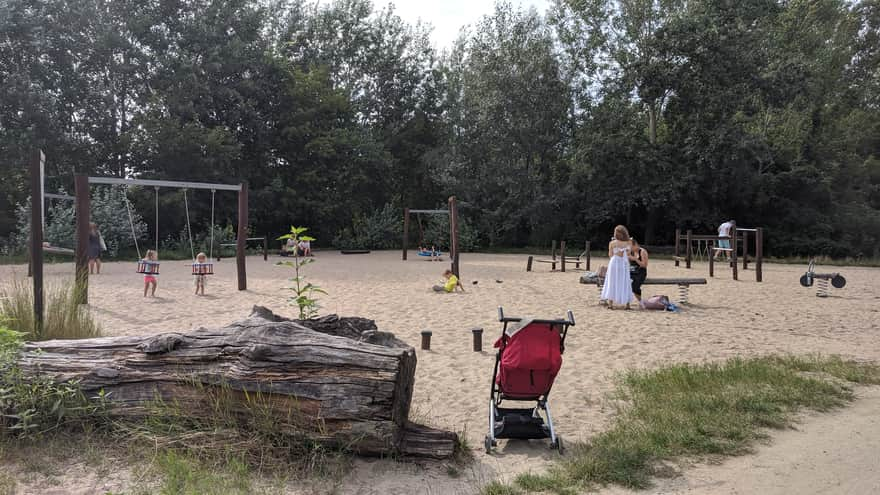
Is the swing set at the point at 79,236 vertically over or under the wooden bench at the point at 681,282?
over

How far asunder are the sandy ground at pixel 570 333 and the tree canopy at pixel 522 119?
10020 millimetres

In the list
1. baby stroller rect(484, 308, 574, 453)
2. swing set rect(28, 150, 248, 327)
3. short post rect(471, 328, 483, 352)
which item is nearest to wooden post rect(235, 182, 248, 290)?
swing set rect(28, 150, 248, 327)

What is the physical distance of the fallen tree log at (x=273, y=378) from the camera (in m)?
3.69

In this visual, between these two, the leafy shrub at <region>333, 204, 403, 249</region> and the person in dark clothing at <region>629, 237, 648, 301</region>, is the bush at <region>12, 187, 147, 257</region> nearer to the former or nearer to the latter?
the leafy shrub at <region>333, 204, 403, 249</region>

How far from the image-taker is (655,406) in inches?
194

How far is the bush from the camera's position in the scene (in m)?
20.9

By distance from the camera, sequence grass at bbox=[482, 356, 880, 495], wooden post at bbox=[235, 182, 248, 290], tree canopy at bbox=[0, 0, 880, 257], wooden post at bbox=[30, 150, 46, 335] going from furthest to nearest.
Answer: tree canopy at bbox=[0, 0, 880, 257] < wooden post at bbox=[235, 182, 248, 290] < wooden post at bbox=[30, 150, 46, 335] < grass at bbox=[482, 356, 880, 495]

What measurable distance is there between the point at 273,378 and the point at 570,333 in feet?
17.3

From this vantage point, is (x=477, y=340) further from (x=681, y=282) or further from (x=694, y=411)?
(x=681, y=282)

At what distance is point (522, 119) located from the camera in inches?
1155

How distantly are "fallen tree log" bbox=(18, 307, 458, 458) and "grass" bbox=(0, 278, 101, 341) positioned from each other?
57.8 inches

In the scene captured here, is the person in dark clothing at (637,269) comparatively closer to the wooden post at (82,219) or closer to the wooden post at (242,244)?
the wooden post at (242,244)

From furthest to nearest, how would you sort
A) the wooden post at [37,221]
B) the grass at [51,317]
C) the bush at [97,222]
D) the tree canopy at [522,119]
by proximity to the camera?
the tree canopy at [522,119] < the bush at [97,222] < the wooden post at [37,221] < the grass at [51,317]

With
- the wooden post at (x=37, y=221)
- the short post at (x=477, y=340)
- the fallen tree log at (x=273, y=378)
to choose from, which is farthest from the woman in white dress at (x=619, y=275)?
the wooden post at (x=37, y=221)
